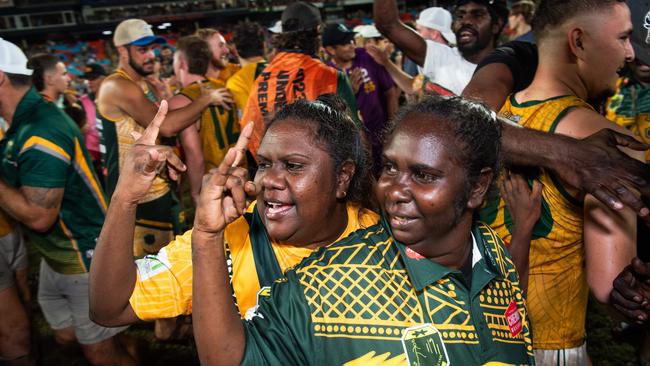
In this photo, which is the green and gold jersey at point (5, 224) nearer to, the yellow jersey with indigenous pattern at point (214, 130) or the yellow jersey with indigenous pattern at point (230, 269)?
the yellow jersey with indigenous pattern at point (214, 130)

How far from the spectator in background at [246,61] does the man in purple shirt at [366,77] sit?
1067 millimetres

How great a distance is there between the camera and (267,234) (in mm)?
1586

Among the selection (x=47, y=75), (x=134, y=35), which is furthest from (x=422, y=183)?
(x=47, y=75)

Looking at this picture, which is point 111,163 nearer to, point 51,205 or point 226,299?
point 51,205

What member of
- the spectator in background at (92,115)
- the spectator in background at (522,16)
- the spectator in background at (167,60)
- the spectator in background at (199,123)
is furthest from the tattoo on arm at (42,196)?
the spectator in background at (167,60)

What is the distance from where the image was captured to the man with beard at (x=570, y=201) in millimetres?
1690

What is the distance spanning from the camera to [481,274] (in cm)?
138

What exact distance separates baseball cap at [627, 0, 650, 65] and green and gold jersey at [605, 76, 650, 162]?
174 cm

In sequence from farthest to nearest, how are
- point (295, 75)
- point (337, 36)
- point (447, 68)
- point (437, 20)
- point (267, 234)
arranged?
point (337, 36) < point (437, 20) < point (447, 68) < point (295, 75) < point (267, 234)

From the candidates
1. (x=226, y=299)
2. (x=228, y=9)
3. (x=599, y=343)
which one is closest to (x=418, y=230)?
(x=226, y=299)

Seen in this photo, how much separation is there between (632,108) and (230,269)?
3186 millimetres

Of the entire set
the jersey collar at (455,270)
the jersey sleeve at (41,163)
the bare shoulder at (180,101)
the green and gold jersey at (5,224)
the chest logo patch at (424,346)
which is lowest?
→ the green and gold jersey at (5,224)

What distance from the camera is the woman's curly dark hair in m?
1.64

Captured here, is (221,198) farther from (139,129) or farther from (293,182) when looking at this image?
(139,129)
